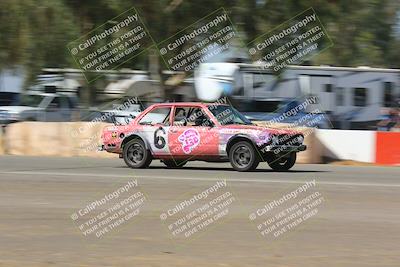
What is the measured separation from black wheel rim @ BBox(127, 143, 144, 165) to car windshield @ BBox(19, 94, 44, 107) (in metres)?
14.0

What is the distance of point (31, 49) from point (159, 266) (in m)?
19.9

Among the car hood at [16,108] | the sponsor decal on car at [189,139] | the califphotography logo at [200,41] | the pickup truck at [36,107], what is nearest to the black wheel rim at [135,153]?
the sponsor decal on car at [189,139]

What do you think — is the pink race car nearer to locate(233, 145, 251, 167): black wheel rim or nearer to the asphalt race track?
locate(233, 145, 251, 167): black wheel rim

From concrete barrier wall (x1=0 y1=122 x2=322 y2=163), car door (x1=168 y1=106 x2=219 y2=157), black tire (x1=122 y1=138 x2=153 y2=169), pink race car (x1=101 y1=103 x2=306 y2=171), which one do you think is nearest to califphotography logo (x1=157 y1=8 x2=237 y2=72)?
concrete barrier wall (x1=0 y1=122 x2=322 y2=163)

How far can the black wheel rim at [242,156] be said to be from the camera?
15.3 metres

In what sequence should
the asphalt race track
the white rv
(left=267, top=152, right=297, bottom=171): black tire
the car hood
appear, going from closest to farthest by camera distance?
the asphalt race track, (left=267, top=152, right=297, bottom=171): black tire, the white rv, the car hood

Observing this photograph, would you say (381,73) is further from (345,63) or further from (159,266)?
(159,266)

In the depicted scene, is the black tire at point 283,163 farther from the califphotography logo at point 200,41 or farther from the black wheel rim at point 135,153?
the califphotography logo at point 200,41

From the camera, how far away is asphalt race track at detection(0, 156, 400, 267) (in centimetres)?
695

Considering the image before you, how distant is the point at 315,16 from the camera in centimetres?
2511

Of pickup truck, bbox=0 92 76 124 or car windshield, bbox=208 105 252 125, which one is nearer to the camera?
car windshield, bbox=208 105 252 125

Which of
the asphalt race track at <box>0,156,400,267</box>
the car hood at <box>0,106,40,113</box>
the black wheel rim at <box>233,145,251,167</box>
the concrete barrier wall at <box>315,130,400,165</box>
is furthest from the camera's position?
the car hood at <box>0,106,40,113</box>

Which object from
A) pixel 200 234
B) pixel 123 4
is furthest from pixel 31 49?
pixel 200 234

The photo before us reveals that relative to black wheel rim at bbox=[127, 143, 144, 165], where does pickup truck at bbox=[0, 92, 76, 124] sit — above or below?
above
